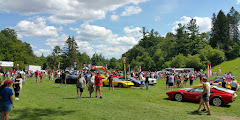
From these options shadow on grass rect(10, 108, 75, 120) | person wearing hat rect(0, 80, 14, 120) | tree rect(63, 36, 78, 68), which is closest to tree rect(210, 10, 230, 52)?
tree rect(63, 36, 78, 68)

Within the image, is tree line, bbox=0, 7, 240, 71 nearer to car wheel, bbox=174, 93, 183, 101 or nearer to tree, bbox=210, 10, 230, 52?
tree, bbox=210, 10, 230, 52

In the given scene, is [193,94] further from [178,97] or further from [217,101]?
[217,101]

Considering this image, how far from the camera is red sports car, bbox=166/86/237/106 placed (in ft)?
34.9

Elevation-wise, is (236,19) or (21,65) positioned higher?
(236,19)

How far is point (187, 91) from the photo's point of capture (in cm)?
1204

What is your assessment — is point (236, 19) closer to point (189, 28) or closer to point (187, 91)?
point (189, 28)

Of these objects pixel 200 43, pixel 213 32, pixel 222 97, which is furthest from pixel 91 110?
pixel 213 32

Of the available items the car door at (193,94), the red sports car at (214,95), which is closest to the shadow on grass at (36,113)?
the red sports car at (214,95)

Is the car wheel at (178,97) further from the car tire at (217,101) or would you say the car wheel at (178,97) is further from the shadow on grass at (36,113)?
the shadow on grass at (36,113)

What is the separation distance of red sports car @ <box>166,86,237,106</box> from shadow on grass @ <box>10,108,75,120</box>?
7.19 metres

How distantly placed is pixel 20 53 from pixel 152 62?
2032 inches

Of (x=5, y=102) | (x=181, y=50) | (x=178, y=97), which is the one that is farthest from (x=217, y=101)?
(x=181, y=50)

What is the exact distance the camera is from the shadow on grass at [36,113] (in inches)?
289

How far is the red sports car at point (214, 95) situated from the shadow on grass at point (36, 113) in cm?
719
